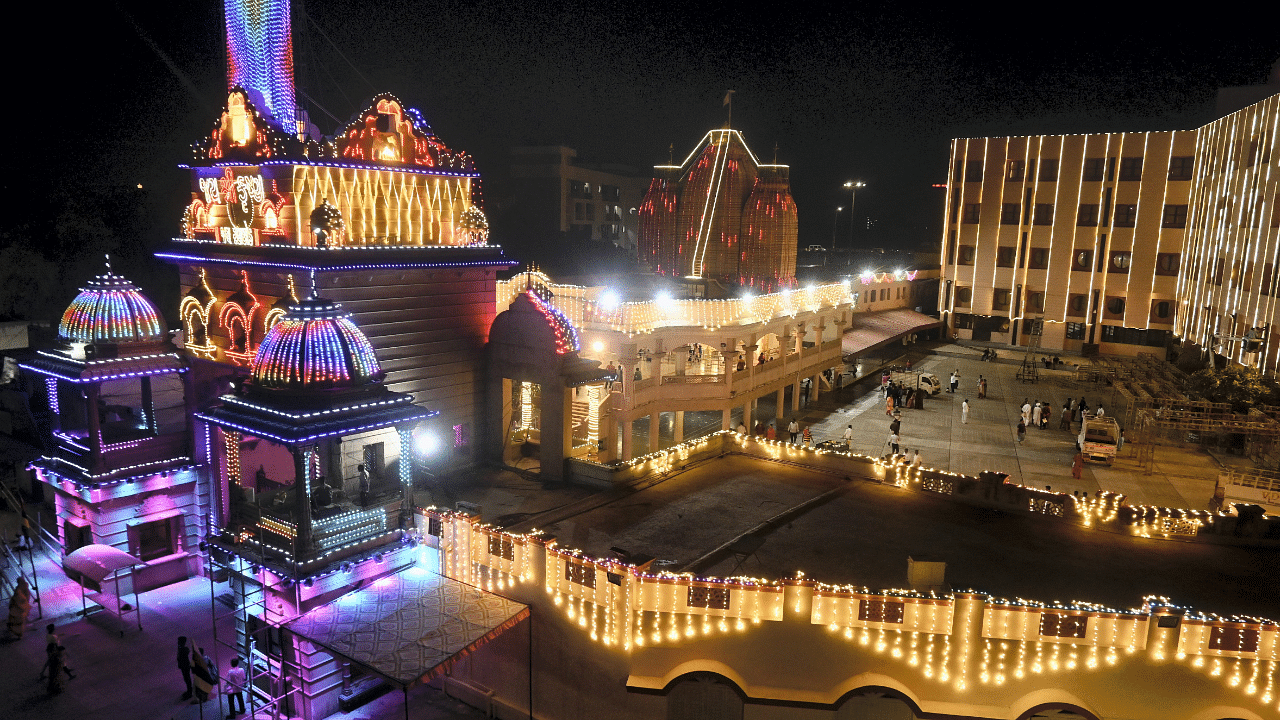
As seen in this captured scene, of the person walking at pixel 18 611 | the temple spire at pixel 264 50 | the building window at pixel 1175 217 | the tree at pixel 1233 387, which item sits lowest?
the person walking at pixel 18 611

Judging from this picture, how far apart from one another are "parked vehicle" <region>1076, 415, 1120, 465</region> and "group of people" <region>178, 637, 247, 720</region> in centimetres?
3129

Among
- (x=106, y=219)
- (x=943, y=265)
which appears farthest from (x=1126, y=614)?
(x=943, y=265)

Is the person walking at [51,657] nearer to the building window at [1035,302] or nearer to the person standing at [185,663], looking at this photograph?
the person standing at [185,663]

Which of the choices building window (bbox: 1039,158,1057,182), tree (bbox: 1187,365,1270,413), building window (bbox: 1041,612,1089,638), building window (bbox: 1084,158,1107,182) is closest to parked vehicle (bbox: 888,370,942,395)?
tree (bbox: 1187,365,1270,413)

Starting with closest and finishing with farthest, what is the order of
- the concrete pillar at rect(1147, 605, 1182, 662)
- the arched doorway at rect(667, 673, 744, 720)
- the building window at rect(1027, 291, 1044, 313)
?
the concrete pillar at rect(1147, 605, 1182, 662), the arched doorway at rect(667, 673, 744, 720), the building window at rect(1027, 291, 1044, 313)

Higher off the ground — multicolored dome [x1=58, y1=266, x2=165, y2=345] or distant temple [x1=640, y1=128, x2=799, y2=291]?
distant temple [x1=640, y1=128, x2=799, y2=291]

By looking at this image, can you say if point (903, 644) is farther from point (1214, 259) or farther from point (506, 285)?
point (1214, 259)

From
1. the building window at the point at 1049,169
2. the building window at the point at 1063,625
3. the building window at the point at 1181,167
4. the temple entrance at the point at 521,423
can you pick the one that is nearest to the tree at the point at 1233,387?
the building window at the point at 1181,167

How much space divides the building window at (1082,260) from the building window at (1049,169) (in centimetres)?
580

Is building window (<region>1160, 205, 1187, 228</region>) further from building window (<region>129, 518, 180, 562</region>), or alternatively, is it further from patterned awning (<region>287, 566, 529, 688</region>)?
building window (<region>129, 518, 180, 562</region>)

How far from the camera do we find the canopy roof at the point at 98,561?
17000 mm

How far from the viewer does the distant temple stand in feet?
123

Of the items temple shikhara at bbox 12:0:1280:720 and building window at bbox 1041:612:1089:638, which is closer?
building window at bbox 1041:612:1089:638

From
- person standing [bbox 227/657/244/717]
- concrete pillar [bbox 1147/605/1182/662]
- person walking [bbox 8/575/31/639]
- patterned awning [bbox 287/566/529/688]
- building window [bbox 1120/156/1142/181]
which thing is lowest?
person standing [bbox 227/657/244/717]
